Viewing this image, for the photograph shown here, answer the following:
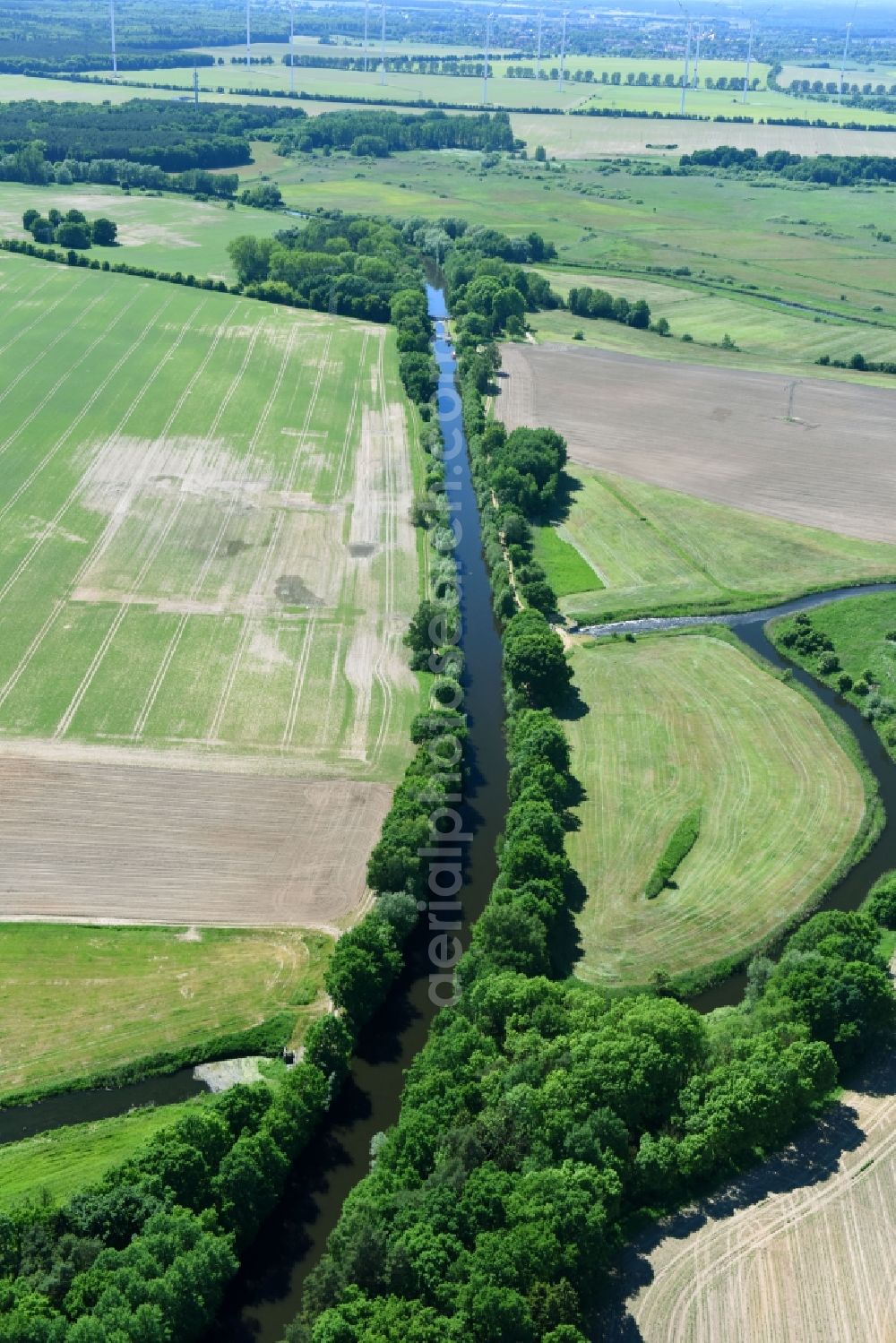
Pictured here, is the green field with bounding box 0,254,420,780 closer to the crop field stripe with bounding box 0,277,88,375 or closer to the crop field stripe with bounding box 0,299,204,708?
the crop field stripe with bounding box 0,299,204,708

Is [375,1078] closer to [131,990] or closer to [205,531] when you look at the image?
[131,990]

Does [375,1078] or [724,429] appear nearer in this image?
[375,1078]

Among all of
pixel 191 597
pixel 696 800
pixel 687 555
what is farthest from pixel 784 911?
pixel 191 597

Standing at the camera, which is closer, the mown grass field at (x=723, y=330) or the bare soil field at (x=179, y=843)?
the bare soil field at (x=179, y=843)

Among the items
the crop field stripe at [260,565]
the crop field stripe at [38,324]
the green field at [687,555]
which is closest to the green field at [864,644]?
the green field at [687,555]

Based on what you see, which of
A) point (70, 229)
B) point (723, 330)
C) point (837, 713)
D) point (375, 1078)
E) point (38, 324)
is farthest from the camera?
point (70, 229)

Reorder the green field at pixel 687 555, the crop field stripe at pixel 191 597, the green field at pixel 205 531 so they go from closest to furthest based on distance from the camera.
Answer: the crop field stripe at pixel 191 597
the green field at pixel 205 531
the green field at pixel 687 555

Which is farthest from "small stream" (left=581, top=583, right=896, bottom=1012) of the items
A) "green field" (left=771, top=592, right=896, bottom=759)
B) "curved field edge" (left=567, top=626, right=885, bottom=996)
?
"green field" (left=771, top=592, right=896, bottom=759)

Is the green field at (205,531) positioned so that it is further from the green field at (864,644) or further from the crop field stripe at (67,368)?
the green field at (864,644)
